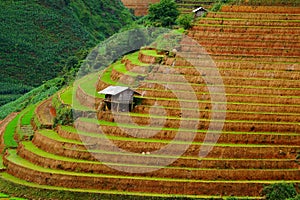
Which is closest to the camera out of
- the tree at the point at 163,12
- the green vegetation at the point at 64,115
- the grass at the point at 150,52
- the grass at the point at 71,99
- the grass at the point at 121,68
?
the green vegetation at the point at 64,115

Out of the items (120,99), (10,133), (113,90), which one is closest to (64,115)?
(113,90)

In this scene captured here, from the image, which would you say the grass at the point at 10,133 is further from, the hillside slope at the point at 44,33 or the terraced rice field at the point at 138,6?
the terraced rice field at the point at 138,6

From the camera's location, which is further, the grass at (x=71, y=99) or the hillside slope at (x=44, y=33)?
the hillside slope at (x=44, y=33)

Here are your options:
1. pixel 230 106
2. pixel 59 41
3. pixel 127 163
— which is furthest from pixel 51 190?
pixel 59 41

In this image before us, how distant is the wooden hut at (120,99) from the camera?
64562 millimetres

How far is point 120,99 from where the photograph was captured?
2547 inches

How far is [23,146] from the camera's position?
A: 65625mm

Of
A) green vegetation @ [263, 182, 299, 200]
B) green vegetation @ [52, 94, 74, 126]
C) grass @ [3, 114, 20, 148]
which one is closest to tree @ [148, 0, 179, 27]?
grass @ [3, 114, 20, 148]

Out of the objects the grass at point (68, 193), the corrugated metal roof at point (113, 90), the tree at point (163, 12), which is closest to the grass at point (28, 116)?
the corrugated metal roof at point (113, 90)

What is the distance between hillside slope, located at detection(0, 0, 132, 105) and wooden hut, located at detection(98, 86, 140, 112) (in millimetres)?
34960

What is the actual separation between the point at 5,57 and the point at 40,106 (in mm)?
33486

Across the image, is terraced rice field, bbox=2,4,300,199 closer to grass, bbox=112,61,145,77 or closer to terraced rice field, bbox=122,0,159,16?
grass, bbox=112,61,145,77

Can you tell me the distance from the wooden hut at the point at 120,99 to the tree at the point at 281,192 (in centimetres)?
1154

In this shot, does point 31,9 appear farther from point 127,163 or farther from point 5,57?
point 127,163
